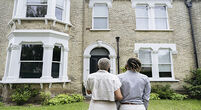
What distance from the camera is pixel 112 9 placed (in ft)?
29.7

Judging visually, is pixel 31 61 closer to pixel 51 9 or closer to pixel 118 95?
pixel 51 9

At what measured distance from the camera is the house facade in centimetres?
679

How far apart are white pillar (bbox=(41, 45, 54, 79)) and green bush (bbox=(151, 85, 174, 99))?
254 inches

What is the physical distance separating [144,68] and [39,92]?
21.9 ft

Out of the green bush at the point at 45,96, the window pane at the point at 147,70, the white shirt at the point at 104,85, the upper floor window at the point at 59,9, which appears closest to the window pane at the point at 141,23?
the window pane at the point at 147,70

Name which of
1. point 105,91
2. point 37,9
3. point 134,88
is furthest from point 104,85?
point 37,9

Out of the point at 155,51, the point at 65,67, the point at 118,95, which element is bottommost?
the point at 118,95

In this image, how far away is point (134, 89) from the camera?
6.99 feet

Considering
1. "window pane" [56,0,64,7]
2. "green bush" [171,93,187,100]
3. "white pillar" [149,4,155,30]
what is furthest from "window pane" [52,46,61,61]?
"green bush" [171,93,187,100]

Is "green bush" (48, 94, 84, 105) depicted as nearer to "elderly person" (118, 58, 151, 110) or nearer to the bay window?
the bay window

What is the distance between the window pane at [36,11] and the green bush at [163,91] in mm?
8365

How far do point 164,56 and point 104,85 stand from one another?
7866 mm

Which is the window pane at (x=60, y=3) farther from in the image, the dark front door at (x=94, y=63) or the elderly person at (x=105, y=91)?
the elderly person at (x=105, y=91)

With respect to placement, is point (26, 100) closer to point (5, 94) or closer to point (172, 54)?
point (5, 94)
